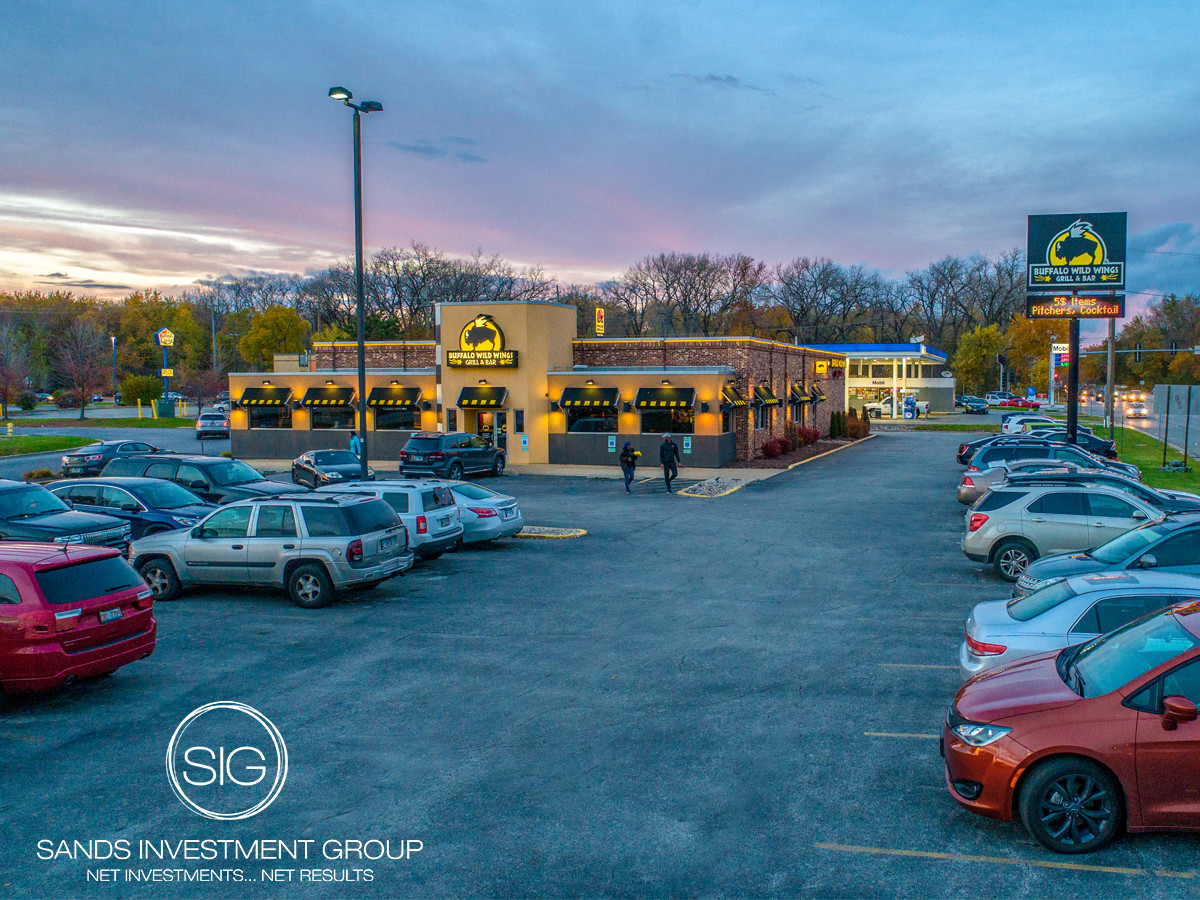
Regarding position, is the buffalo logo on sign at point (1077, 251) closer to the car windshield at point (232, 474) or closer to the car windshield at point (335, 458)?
the car windshield at point (335, 458)

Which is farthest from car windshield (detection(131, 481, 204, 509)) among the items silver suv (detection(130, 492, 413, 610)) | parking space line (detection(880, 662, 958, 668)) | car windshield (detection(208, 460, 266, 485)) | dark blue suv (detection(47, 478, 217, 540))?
parking space line (detection(880, 662, 958, 668))

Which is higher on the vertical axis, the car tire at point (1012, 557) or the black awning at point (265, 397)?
the black awning at point (265, 397)

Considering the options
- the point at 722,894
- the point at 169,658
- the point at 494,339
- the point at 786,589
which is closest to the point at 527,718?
the point at 722,894

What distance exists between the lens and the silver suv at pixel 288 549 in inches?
544

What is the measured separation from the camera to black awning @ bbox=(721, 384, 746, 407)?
36.1 metres

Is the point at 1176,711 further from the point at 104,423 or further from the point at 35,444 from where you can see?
the point at 104,423

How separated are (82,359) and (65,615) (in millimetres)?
82861

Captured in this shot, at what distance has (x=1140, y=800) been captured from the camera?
611 cm

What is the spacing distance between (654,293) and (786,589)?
82769mm

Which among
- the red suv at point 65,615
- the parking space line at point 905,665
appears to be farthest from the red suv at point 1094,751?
the red suv at point 65,615

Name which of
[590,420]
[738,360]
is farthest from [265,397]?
[738,360]

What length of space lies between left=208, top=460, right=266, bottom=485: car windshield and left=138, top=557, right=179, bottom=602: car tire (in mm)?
6837

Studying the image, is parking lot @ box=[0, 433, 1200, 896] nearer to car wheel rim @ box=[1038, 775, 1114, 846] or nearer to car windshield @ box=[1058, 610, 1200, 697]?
car wheel rim @ box=[1038, 775, 1114, 846]

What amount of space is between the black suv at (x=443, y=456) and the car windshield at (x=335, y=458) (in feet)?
6.62
